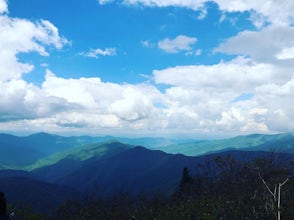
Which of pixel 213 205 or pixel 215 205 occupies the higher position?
pixel 213 205

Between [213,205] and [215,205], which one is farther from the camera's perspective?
[215,205]

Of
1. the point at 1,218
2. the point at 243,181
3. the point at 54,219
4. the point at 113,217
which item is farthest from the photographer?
the point at 243,181

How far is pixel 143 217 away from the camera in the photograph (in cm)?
13262

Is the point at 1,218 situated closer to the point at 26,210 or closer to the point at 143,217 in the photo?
the point at 143,217

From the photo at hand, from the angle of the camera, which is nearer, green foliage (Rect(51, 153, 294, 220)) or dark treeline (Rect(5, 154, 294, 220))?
dark treeline (Rect(5, 154, 294, 220))

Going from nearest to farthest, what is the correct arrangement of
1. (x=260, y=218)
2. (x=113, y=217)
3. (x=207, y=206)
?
(x=260, y=218), (x=207, y=206), (x=113, y=217)

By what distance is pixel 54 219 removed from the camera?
546ft

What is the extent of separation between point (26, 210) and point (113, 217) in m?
39.0

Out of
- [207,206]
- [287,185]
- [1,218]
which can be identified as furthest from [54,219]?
[1,218]

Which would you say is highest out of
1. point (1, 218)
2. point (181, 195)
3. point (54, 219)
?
point (1, 218)

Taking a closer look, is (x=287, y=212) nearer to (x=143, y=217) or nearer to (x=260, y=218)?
(x=260, y=218)

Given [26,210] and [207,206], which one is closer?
[207,206]

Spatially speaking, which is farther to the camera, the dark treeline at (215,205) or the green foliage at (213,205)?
the green foliage at (213,205)

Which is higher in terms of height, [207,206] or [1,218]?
[1,218]
